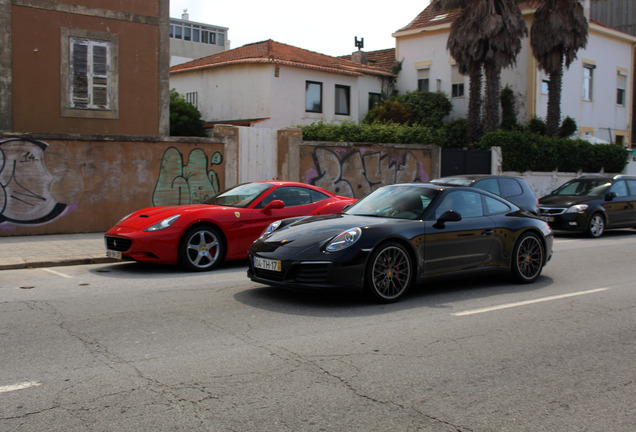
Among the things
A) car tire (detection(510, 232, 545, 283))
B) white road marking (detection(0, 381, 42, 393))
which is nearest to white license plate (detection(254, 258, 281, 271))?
white road marking (detection(0, 381, 42, 393))

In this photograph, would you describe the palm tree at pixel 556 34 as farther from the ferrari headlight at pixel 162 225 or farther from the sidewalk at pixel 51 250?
the ferrari headlight at pixel 162 225

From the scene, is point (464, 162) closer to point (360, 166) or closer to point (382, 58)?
point (360, 166)

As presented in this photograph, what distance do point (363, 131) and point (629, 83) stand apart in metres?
23.7

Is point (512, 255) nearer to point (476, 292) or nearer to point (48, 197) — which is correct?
point (476, 292)

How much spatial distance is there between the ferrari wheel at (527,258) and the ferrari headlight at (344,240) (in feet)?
9.17

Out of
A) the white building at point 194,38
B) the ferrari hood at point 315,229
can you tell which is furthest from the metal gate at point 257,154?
the white building at point 194,38

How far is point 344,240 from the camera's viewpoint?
697 cm

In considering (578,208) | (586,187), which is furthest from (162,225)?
(586,187)

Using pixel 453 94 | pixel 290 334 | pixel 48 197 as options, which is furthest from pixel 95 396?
pixel 453 94

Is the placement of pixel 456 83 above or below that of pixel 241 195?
above

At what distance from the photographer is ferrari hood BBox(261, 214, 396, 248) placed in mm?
7074

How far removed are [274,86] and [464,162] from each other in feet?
36.1

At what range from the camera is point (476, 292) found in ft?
26.6

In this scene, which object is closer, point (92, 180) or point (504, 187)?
point (504, 187)
